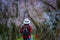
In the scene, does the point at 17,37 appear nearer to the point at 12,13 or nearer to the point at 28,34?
the point at 28,34

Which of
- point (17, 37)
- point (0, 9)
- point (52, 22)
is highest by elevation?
point (0, 9)

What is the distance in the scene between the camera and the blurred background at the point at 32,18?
257cm

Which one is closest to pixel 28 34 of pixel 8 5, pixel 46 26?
pixel 46 26

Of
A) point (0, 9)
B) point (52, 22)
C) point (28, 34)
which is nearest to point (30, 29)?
point (28, 34)

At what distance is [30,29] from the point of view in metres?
2.54

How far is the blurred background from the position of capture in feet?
8.43

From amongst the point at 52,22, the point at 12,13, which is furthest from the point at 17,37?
the point at 52,22

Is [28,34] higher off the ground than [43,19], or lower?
lower

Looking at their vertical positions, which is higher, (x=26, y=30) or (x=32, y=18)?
(x=32, y=18)

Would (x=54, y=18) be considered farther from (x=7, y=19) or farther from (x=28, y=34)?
(x=7, y=19)

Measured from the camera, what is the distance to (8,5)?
257 centimetres

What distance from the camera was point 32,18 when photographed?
8.48 feet

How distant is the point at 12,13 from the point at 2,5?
0.16 metres

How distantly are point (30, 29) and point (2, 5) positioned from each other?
0.46 meters
